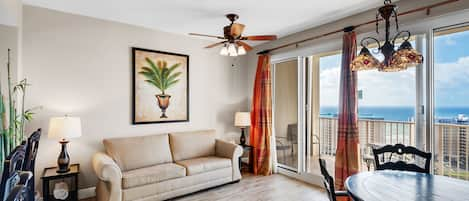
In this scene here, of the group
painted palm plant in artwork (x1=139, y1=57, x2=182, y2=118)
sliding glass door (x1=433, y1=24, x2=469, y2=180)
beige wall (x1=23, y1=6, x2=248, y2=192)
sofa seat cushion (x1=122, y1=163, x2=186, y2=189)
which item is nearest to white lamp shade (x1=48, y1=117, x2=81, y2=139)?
beige wall (x1=23, y1=6, x2=248, y2=192)

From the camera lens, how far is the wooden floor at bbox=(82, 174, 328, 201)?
10.9ft

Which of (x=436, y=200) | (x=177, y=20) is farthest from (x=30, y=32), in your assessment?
(x=436, y=200)

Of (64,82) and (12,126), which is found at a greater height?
(64,82)

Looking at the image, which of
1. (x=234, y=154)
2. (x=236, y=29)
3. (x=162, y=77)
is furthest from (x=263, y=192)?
(x=162, y=77)

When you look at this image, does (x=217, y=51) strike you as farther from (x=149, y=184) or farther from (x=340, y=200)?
(x=340, y=200)

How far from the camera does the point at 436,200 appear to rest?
59.2 inches

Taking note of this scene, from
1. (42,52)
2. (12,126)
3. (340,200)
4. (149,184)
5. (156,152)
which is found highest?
(42,52)

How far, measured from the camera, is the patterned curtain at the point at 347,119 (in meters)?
3.11

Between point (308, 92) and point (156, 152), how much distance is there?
8.84ft

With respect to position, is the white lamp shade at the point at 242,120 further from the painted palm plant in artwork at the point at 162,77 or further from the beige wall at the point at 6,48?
the beige wall at the point at 6,48

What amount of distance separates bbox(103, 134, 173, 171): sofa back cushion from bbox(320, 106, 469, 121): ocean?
2790 millimetres

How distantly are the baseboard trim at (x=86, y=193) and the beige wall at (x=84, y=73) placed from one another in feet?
0.20

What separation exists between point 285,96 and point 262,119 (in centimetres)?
62

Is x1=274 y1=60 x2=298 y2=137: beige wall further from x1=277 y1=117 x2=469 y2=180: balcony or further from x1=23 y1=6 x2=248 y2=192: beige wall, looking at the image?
x1=23 y1=6 x2=248 y2=192: beige wall
